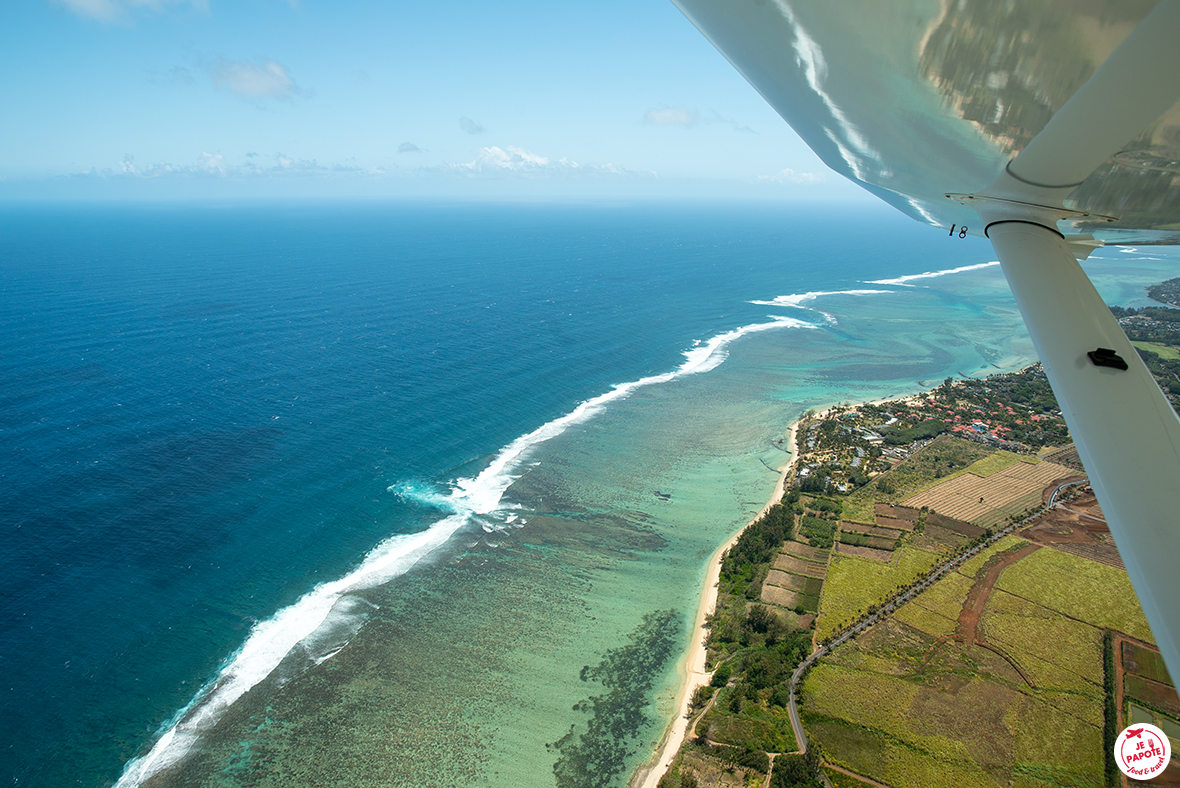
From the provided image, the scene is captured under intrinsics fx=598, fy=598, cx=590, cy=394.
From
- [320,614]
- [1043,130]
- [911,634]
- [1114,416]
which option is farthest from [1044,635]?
[320,614]

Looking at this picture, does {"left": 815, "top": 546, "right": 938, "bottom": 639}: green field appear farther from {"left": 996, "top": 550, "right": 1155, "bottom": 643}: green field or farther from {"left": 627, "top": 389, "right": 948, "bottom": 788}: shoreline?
{"left": 627, "top": 389, "right": 948, "bottom": 788}: shoreline

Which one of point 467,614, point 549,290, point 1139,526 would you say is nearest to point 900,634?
point 467,614

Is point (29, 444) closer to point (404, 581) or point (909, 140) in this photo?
point (404, 581)

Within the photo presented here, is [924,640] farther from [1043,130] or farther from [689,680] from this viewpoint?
[1043,130]

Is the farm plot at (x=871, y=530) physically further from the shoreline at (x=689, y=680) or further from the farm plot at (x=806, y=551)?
the shoreline at (x=689, y=680)

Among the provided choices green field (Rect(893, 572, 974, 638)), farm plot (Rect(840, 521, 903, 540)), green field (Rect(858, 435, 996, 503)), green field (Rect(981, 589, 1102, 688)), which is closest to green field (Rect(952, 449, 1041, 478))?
green field (Rect(858, 435, 996, 503))

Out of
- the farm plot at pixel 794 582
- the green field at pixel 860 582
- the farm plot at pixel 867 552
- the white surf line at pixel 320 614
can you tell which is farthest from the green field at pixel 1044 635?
the white surf line at pixel 320 614
